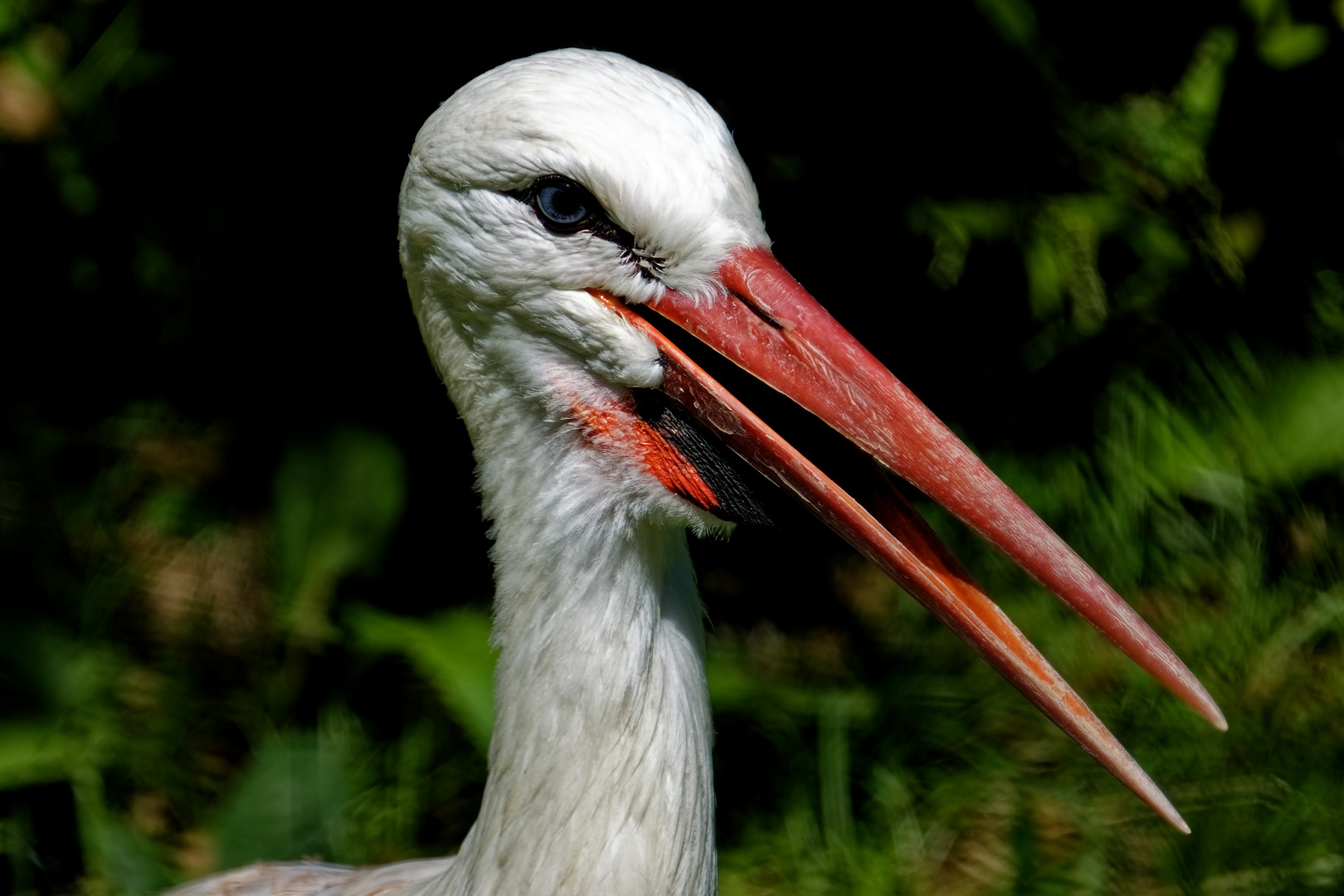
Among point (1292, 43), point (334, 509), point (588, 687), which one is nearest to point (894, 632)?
point (334, 509)

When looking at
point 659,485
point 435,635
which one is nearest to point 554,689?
point 659,485

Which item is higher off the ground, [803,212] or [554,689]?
[803,212]

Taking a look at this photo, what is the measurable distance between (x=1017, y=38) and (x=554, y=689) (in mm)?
1881

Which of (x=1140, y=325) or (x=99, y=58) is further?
(x=1140, y=325)

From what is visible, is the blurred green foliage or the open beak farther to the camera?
the blurred green foliage

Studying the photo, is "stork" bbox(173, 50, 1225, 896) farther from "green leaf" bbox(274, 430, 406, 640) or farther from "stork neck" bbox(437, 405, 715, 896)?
"green leaf" bbox(274, 430, 406, 640)

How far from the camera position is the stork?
156cm

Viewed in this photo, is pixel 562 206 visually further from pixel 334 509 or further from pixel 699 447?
pixel 334 509

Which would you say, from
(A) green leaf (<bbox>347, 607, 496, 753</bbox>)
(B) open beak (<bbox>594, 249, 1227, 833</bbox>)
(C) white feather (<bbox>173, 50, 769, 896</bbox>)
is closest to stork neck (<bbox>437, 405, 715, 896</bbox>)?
(C) white feather (<bbox>173, 50, 769, 896</bbox>)

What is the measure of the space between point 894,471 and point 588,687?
0.47 m

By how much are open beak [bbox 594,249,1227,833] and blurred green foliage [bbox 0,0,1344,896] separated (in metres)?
1.29

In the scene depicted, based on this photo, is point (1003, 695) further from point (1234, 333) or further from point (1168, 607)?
point (1234, 333)

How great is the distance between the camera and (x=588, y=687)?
5.65ft

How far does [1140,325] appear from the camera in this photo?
360cm
